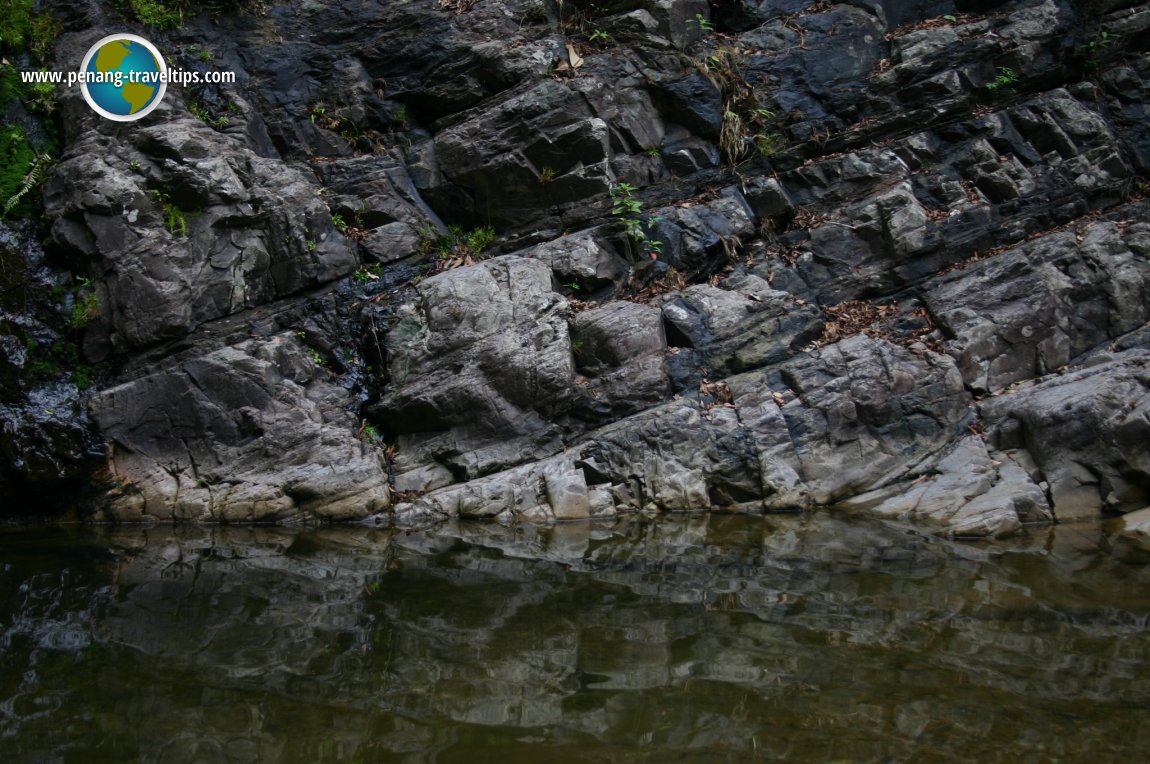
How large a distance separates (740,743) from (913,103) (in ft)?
32.3

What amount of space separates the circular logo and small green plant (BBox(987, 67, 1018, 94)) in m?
11.1

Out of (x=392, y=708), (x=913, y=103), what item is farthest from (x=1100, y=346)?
(x=392, y=708)

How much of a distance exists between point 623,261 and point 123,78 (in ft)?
22.9

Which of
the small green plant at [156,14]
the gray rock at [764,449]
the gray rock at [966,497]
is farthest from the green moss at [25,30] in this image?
the gray rock at [966,497]

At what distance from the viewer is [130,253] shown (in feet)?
27.9

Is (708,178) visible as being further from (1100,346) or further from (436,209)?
(1100,346)

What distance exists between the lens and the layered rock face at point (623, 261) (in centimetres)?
745

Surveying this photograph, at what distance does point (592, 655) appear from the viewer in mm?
3516

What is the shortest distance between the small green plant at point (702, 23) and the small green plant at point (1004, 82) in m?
4.01

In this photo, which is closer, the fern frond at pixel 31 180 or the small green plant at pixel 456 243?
the fern frond at pixel 31 180

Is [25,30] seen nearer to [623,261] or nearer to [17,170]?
[17,170]

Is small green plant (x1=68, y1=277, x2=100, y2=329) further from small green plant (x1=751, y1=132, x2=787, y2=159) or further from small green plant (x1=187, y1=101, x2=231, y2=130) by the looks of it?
small green plant (x1=751, y1=132, x2=787, y2=159)

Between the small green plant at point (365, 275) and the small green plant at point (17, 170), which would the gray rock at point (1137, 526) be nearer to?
the small green plant at point (365, 275)

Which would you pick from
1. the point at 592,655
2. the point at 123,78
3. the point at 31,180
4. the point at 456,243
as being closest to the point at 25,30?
the point at 123,78
